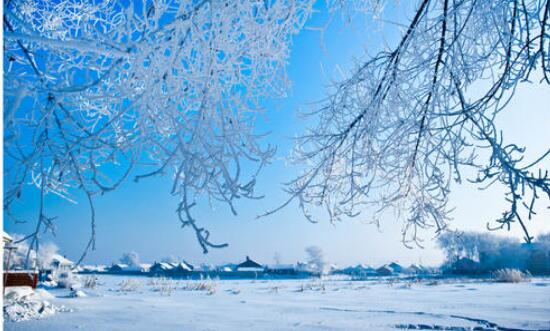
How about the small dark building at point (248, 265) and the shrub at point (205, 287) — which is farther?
the small dark building at point (248, 265)

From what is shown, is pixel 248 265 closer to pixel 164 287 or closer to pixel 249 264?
pixel 249 264

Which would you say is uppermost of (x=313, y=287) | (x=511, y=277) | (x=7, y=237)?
(x=7, y=237)

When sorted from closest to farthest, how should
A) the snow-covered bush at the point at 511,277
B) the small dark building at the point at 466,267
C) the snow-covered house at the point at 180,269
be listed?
1. the snow-covered bush at the point at 511,277
2. the small dark building at the point at 466,267
3. the snow-covered house at the point at 180,269

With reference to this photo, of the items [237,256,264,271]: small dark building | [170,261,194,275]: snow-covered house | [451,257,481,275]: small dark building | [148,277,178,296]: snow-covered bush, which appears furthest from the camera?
[237,256,264,271]: small dark building

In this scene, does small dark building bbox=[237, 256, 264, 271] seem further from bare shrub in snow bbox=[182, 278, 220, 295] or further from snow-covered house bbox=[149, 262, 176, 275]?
bare shrub in snow bbox=[182, 278, 220, 295]

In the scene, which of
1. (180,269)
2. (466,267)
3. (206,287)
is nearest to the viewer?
(206,287)

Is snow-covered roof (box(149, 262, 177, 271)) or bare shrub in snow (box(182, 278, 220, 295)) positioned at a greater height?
snow-covered roof (box(149, 262, 177, 271))

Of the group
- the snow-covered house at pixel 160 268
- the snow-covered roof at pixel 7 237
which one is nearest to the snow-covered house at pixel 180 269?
the snow-covered house at pixel 160 268

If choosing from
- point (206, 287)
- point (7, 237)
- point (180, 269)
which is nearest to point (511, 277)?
point (206, 287)

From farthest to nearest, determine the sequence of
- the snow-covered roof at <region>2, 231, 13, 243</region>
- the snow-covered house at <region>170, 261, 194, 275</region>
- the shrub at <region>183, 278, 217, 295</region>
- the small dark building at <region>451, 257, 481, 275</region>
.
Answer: the snow-covered house at <region>170, 261, 194, 275</region>, the small dark building at <region>451, 257, 481, 275</region>, the shrub at <region>183, 278, 217, 295</region>, the snow-covered roof at <region>2, 231, 13, 243</region>

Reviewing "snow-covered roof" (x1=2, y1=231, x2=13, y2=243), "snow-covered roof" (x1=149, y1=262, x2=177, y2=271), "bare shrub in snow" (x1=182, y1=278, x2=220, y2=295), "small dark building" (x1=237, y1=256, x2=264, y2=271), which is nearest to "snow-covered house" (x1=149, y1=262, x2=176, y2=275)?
"snow-covered roof" (x1=149, y1=262, x2=177, y2=271)

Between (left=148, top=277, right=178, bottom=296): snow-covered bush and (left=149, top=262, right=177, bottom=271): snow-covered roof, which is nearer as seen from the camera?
(left=148, top=277, right=178, bottom=296): snow-covered bush

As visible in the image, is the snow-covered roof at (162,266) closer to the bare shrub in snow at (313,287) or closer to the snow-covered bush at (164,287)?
the snow-covered bush at (164,287)

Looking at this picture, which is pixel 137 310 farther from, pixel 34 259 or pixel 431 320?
pixel 34 259
